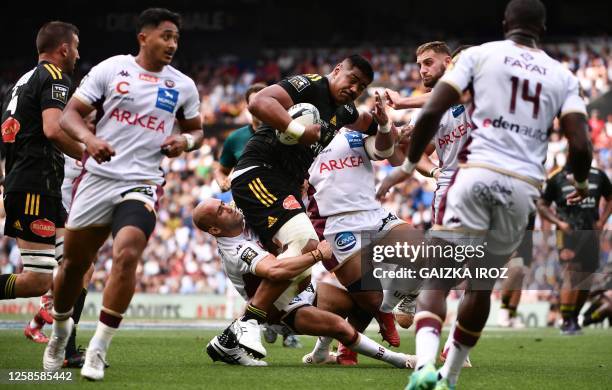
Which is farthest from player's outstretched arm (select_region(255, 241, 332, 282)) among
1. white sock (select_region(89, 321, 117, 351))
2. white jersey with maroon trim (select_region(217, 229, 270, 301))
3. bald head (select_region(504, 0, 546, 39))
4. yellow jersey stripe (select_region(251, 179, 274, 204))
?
bald head (select_region(504, 0, 546, 39))

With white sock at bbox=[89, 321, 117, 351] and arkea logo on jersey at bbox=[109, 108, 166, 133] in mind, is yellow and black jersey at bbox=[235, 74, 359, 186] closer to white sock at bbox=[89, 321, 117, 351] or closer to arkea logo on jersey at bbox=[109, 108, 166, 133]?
arkea logo on jersey at bbox=[109, 108, 166, 133]

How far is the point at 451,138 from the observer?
8.94 m

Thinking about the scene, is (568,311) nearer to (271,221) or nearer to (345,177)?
(345,177)

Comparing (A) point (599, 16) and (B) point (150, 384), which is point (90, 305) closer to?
(B) point (150, 384)

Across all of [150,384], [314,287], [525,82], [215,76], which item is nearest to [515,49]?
[525,82]

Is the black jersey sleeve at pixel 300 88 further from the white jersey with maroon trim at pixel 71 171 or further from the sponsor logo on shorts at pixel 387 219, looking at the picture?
the white jersey with maroon trim at pixel 71 171

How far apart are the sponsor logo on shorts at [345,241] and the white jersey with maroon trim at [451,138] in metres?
0.97

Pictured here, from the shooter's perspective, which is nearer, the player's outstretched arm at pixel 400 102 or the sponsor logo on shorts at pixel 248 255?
the player's outstretched arm at pixel 400 102

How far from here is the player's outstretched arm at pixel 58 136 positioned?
24.8ft

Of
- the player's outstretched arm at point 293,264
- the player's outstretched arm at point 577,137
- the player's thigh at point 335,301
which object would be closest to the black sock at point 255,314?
the player's outstretched arm at point 293,264

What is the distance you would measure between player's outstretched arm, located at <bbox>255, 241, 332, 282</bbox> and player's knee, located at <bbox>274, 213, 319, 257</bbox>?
7 cm

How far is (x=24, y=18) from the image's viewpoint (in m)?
37.1

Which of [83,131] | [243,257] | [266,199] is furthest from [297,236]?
[83,131]

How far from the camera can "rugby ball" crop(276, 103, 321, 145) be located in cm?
802
